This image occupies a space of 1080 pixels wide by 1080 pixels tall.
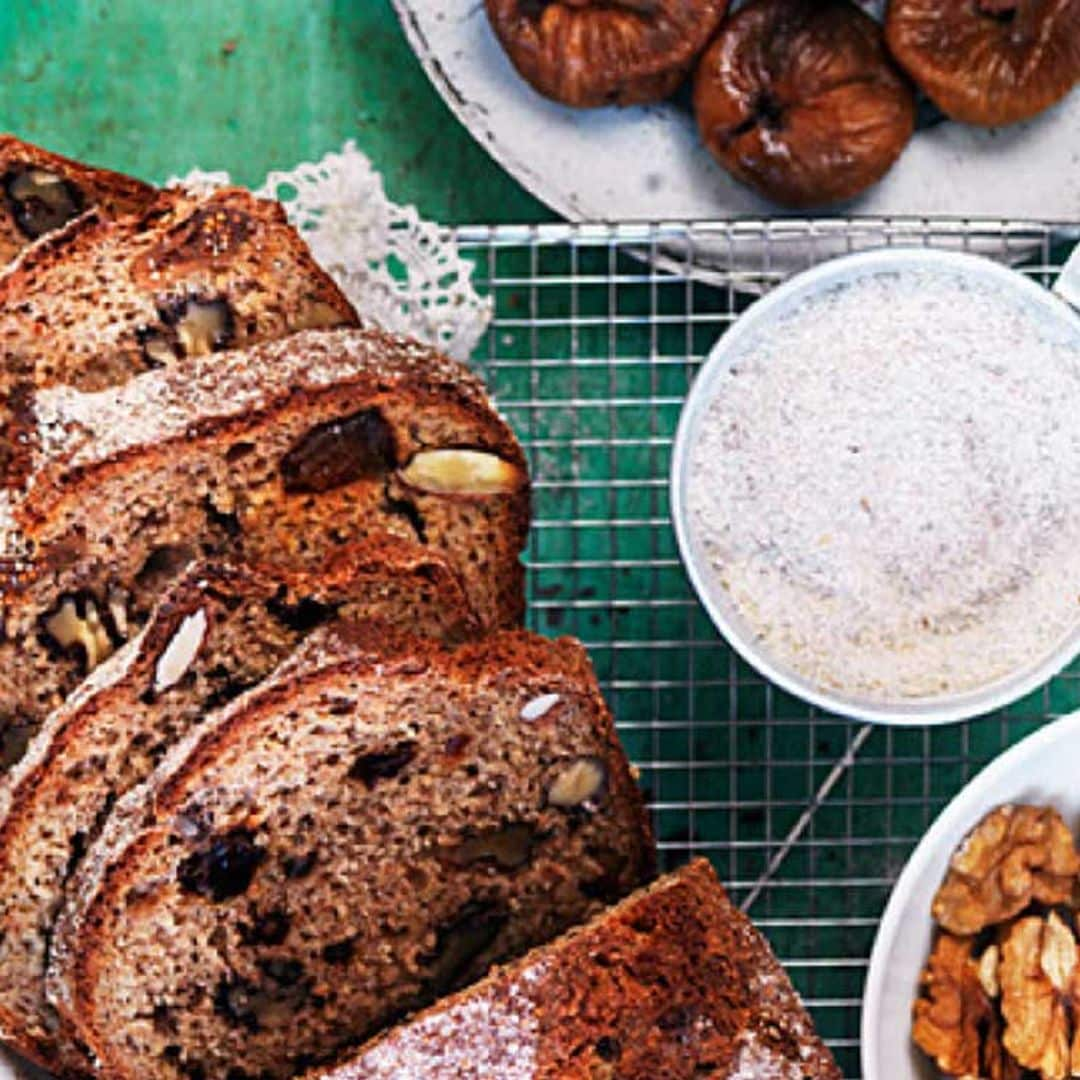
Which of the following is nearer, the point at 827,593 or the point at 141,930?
the point at 141,930

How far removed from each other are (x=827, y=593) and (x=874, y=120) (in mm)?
490

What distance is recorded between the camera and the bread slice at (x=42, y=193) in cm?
175

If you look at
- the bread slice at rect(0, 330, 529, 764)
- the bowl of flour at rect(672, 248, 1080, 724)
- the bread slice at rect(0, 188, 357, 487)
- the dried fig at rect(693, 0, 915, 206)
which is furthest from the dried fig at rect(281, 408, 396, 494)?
the dried fig at rect(693, 0, 915, 206)

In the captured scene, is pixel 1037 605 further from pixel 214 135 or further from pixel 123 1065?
pixel 214 135

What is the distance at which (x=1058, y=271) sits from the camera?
6.33 feet

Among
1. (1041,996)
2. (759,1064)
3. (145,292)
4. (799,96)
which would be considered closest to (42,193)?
(145,292)

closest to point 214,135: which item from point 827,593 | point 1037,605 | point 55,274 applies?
point 55,274

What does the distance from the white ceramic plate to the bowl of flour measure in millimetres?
307

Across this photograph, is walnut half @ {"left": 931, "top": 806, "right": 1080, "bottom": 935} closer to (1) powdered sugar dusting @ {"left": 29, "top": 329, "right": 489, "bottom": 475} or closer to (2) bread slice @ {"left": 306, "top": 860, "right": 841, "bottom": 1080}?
(2) bread slice @ {"left": 306, "top": 860, "right": 841, "bottom": 1080}

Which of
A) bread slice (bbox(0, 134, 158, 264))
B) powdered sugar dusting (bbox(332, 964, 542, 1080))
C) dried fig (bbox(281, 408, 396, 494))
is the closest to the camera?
powdered sugar dusting (bbox(332, 964, 542, 1080))

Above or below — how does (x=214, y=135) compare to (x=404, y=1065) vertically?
above

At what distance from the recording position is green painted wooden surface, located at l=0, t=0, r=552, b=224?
6.95 feet

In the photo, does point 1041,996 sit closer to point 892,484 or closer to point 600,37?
point 892,484

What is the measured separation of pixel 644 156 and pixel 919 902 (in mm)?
778
